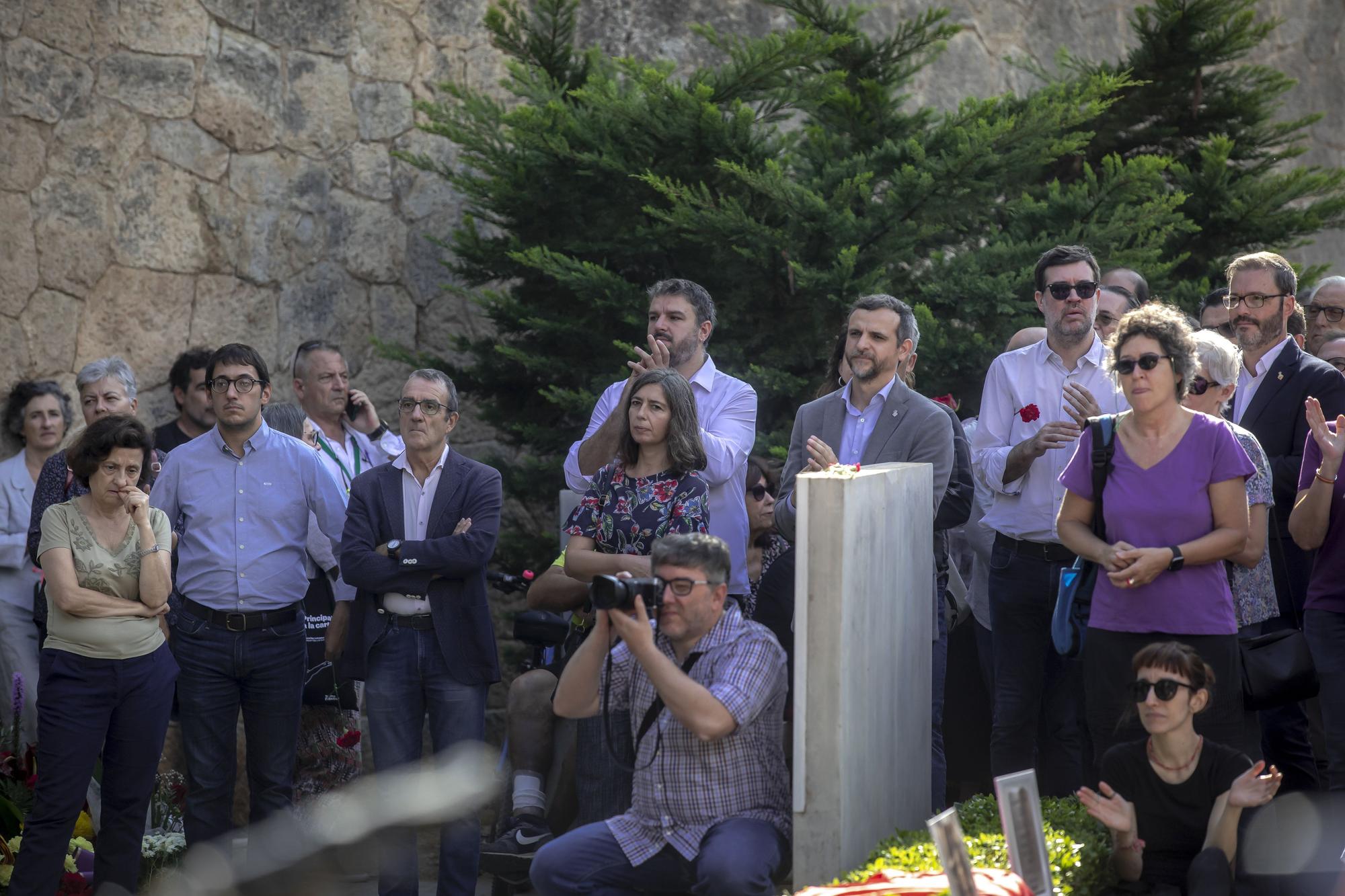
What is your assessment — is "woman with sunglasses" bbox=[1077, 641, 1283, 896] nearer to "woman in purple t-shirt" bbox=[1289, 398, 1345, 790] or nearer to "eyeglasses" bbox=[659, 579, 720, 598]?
"woman in purple t-shirt" bbox=[1289, 398, 1345, 790]

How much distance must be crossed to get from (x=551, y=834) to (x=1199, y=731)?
7.71 ft

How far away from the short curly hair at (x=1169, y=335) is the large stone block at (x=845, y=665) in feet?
2.69

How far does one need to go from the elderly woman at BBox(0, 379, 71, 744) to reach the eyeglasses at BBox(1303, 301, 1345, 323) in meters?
5.42

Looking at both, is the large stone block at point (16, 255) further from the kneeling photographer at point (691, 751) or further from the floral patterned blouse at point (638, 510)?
the kneeling photographer at point (691, 751)

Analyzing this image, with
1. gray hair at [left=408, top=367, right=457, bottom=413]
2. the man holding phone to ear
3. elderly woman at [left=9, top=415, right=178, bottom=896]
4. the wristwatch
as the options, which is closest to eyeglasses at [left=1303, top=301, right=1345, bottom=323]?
the wristwatch

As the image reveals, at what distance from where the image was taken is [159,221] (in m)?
7.27

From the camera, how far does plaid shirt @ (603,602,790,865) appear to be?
4.13 metres

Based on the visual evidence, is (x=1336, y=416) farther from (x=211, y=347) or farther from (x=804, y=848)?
(x=211, y=347)

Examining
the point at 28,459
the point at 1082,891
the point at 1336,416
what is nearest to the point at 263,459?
the point at 28,459

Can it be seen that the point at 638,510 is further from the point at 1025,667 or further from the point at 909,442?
the point at 1025,667

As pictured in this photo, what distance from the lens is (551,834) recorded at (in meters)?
5.27

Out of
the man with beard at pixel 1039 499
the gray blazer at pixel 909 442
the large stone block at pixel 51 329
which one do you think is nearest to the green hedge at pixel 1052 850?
the man with beard at pixel 1039 499

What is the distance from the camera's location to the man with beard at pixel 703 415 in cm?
513

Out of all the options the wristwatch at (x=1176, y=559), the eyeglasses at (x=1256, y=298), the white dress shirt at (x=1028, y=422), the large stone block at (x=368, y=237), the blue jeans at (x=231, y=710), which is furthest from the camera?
the large stone block at (x=368, y=237)
